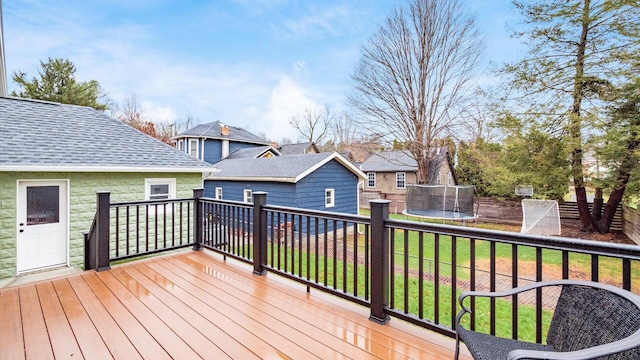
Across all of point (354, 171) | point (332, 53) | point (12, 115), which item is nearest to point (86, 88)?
point (12, 115)

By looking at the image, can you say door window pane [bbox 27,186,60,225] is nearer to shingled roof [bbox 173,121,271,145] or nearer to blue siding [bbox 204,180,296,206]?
blue siding [bbox 204,180,296,206]

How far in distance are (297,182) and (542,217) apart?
9.17 m

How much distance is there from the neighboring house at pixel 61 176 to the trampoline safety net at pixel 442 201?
8722 millimetres

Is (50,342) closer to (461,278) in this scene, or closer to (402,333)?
(402,333)

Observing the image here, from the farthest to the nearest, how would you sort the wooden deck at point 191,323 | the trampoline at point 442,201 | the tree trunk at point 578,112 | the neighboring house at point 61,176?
the trampoline at point 442,201
the tree trunk at point 578,112
the neighboring house at point 61,176
the wooden deck at point 191,323

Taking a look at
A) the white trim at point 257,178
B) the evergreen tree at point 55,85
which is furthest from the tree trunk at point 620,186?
the evergreen tree at point 55,85

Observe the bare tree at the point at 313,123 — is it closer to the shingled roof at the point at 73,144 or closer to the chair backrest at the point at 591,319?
the shingled roof at the point at 73,144

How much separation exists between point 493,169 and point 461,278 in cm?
1147

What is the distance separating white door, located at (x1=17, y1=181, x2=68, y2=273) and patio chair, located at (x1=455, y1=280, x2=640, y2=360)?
312 inches

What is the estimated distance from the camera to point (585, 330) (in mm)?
1259

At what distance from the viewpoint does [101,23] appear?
920 centimetres

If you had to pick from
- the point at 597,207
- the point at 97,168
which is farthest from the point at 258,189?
the point at 597,207

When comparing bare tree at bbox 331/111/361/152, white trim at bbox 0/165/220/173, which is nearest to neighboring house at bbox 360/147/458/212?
bare tree at bbox 331/111/361/152

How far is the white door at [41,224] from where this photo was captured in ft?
19.6
